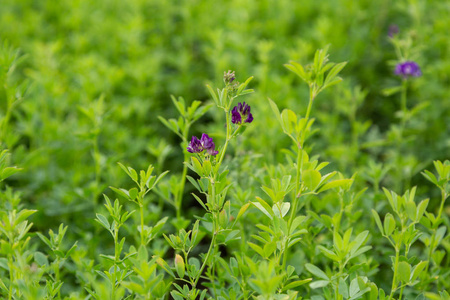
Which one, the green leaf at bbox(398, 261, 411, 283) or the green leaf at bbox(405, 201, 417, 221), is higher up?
the green leaf at bbox(405, 201, 417, 221)

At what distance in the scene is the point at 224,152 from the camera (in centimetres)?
178

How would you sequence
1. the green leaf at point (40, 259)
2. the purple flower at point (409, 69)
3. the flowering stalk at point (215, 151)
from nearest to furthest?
1. the flowering stalk at point (215, 151)
2. the green leaf at point (40, 259)
3. the purple flower at point (409, 69)

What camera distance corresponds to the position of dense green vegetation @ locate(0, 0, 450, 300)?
5.74 feet

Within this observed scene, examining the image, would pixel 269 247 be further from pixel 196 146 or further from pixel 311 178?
pixel 196 146

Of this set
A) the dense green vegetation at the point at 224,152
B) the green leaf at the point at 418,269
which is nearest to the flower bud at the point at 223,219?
the dense green vegetation at the point at 224,152

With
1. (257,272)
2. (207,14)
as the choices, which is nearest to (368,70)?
(207,14)

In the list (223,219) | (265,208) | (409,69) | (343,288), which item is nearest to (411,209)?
(343,288)

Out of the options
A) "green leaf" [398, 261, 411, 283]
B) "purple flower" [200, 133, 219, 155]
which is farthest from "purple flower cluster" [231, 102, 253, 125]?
"green leaf" [398, 261, 411, 283]

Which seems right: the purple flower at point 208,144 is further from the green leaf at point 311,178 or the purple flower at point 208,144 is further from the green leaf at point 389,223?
the green leaf at point 389,223

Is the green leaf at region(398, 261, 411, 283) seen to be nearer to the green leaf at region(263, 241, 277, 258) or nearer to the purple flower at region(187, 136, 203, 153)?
the green leaf at region(263, 241, 277, 258)

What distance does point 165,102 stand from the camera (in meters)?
4.07

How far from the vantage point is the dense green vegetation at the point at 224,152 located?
1751 millimetres

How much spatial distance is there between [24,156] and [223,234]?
1546mm

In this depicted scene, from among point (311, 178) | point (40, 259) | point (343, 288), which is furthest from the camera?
point (40, 259)
